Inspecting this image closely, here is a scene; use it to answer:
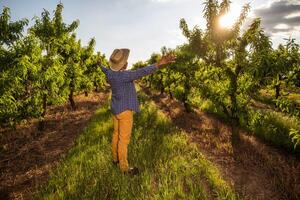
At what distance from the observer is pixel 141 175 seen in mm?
5949

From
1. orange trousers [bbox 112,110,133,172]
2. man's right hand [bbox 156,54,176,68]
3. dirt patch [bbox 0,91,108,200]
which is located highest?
man's right hand [bbox 156,54,176,68]

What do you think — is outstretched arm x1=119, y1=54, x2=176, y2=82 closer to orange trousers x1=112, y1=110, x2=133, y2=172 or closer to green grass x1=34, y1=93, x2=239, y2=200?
orange trousers x1=112, y1=110, x2=133, y2=172

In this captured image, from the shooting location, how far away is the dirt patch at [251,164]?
5.73 meters

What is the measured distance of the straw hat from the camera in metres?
5.99

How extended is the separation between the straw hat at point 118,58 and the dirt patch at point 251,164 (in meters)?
3.50

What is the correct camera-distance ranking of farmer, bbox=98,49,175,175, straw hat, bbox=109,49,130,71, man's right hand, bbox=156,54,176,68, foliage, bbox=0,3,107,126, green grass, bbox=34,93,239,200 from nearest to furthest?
green grass, bbox=34,93,239,200 < man's right hand, bbox=156,54,176,68 < farmer, bbox=98,49,175,175 < straw hat, bbox=109,49,130,71 < foliage, bbox=0,3,107,126

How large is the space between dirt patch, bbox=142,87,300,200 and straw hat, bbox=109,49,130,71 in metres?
3.50

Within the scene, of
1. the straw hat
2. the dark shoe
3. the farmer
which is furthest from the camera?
the dark shoe

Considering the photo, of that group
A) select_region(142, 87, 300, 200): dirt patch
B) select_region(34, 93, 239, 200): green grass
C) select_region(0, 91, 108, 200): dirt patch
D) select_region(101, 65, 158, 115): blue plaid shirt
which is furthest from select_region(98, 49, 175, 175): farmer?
select_region(142, 87, 300, 200): dirt patch

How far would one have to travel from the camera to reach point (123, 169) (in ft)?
20.2

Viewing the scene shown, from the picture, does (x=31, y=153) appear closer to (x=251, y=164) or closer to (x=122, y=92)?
(x=122, y=92)

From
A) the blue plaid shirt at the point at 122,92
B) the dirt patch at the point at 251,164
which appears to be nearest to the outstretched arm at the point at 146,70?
the blue plaid shirt at the point at 122,92

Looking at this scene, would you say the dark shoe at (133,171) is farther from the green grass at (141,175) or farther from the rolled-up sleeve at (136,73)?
the rolled-up sleeve at (136,73)

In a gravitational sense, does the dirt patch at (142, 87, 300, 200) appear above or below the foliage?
below
